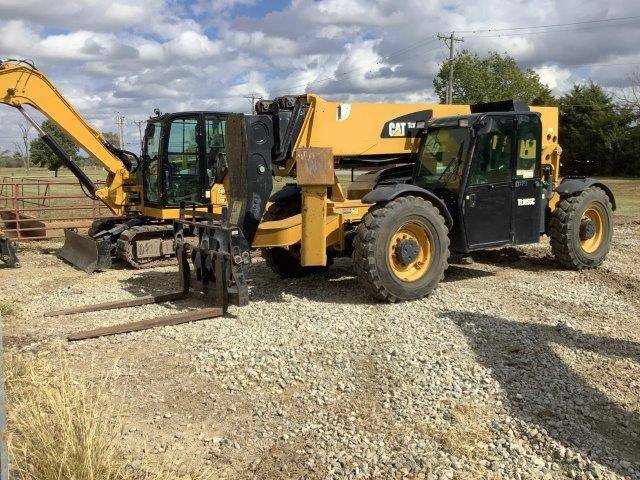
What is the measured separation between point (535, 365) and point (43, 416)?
3904mm

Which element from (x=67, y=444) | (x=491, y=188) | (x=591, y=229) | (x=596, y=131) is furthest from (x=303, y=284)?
(x=596, y=131)

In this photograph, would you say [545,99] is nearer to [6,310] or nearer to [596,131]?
[596,131]

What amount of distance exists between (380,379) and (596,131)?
4159 centimetres

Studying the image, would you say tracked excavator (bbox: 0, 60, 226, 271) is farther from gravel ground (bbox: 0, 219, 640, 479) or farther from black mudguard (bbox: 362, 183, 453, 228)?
black mudguard (bbox: 362, 183, 453, 228)

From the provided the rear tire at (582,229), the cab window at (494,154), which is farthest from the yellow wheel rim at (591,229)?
the cab window at (494,154)

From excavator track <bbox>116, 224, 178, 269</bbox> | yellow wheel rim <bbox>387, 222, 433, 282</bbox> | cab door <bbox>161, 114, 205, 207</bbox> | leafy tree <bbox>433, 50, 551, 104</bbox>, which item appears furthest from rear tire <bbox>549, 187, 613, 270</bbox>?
leafy tree <bbox>433, 50, 551, 104</bbox>

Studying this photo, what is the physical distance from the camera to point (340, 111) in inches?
327

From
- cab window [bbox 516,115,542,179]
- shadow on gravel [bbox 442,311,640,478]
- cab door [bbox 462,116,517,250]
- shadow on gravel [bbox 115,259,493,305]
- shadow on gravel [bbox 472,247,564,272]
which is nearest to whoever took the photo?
shadow on gravel [bbox 442,311,640,478]

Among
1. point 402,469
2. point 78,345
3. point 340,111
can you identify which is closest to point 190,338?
point 78,345

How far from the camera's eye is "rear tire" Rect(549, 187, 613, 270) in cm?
938

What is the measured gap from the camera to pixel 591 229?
972cm

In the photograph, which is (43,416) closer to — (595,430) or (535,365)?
(595,430)

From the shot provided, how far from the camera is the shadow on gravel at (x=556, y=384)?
4152 mm

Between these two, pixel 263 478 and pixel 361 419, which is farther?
pixel 361 419
